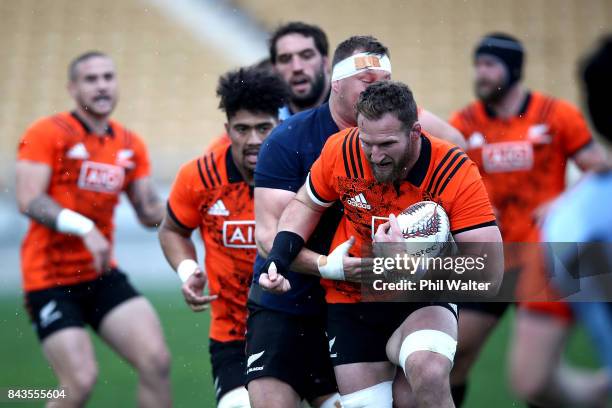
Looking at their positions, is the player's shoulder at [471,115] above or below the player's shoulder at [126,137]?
below

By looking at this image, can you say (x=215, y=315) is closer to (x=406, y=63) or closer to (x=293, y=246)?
(x=293, y=246)

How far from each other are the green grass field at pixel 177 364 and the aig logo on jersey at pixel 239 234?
2097 mm

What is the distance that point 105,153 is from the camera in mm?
7480

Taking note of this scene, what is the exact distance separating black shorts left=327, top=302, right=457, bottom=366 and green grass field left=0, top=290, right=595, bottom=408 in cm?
257

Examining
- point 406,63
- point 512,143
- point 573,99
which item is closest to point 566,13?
point 573,99

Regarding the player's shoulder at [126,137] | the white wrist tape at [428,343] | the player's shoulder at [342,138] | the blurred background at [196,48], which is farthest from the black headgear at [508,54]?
the blurred background at [196,48]

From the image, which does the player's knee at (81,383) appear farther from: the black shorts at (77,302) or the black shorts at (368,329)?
the black shorts at (368,329)

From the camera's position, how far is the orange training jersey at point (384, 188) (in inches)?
177

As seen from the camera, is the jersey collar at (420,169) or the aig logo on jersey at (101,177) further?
the aig logo on jersey at (101,177)

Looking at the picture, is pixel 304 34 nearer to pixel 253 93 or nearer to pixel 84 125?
pixel 253 93

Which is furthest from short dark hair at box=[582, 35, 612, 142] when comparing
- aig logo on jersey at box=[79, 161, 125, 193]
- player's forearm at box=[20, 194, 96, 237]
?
aig logo on jersey at box=[79, 161, 125, 193]

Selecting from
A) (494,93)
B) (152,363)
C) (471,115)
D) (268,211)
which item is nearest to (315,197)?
(268,211)

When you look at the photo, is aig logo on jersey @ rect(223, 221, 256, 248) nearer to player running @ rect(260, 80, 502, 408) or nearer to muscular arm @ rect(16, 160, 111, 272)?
player running @ rect(260, 80, 502, 408)

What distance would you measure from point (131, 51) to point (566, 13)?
702 centimetres
